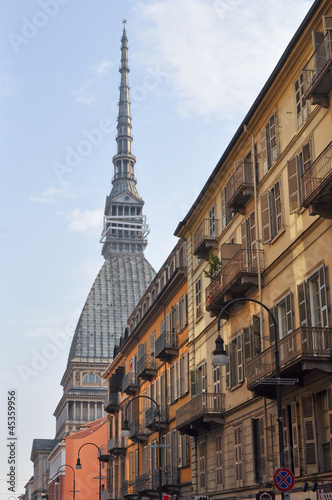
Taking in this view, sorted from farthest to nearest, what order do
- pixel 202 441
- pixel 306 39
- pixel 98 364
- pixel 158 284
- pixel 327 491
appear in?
pixel 98 364
pixel 158 284
pixel 202 441
pixel 306 39
pixel 327 491

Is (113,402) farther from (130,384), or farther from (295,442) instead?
(295,442)

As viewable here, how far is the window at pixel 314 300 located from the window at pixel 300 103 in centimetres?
542

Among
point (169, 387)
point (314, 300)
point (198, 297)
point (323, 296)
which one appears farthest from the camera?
point (169, 387)

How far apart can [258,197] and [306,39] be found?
742 cm

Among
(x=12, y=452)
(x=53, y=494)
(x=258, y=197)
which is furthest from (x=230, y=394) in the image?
(x=53, y=494)

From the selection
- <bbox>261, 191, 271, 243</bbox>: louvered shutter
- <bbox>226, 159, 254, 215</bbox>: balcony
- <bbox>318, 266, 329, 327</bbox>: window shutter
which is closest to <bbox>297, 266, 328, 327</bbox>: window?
<bbox>318, 266, 329, 327</bbox>: window shutter

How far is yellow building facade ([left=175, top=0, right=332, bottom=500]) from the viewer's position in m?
25.0

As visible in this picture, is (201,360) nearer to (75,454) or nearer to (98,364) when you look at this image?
(75,454)

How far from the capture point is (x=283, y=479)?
22.3 m

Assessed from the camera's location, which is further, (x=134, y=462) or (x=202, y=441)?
(x=134, y=462)

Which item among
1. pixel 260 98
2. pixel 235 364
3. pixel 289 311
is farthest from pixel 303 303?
pixel 235 364

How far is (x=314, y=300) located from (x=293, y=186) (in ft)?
14.1

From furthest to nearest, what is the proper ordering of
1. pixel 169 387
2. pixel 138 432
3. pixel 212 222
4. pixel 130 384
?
pixel 130 384 < pixel 138 432 < pixel 169 387 < pixel 212 222

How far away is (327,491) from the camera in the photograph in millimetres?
24109
